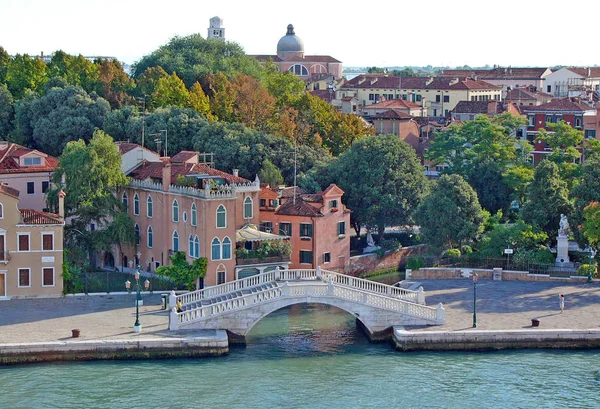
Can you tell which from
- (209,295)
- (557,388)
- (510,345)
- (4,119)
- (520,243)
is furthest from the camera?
(4,119)

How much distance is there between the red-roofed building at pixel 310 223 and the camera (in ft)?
160

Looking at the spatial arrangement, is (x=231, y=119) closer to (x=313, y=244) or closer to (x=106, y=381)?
(x=313, y=244)

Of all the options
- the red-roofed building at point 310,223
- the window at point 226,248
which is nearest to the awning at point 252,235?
the window at point 226,248

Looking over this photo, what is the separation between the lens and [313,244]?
48719 millimetres

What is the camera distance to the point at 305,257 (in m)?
49.0

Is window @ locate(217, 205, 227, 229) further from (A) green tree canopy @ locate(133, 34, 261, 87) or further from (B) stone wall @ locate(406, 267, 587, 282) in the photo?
(A) green tree canopy @ locate(133, 34, 261, 87)

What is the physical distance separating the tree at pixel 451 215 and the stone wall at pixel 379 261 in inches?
101

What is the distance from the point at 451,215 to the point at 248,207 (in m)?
8.44

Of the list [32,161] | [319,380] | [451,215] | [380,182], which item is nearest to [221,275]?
[319,380]

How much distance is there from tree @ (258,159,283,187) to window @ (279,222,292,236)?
20.5ft

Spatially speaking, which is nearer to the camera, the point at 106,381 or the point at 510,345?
the point at 106,381

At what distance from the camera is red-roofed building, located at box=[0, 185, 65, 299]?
41.7 meters

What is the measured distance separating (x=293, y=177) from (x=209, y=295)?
18.7 meters

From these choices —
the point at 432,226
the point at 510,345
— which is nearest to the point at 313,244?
the point at 432,226
